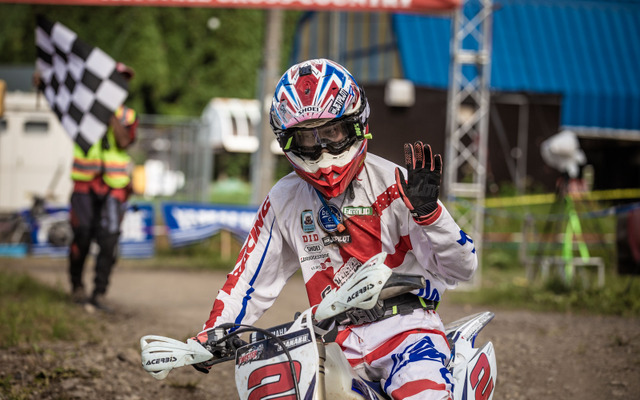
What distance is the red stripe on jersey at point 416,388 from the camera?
3107mm

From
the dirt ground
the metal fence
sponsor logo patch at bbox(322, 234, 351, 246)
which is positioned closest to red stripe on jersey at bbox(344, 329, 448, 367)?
sponsor logo patch at bbox(322, 234, 351, 246)

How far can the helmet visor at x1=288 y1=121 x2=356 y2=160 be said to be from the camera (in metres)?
3.43

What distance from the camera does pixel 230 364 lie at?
6.60 m

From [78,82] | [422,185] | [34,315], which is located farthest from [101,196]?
[422,185]

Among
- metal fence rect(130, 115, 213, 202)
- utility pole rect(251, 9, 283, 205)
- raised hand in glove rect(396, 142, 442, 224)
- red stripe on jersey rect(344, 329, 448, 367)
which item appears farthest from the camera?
metal fence rect(130, 115, 213, 202)

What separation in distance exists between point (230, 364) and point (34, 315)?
231 centimetres

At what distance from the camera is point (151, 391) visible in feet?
18.4

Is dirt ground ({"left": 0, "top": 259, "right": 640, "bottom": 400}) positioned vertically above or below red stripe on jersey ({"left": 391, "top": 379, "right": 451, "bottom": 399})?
below

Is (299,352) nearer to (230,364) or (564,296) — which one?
(230,364)

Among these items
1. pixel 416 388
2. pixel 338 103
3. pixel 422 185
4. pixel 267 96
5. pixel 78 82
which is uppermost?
pixel 267 96

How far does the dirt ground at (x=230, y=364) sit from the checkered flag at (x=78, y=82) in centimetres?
200

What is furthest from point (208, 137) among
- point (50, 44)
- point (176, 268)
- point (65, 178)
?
point (50, 44)

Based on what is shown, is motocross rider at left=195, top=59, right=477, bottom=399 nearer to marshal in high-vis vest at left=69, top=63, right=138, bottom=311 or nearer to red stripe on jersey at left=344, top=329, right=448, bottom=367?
red stripe on jersey at left=344, top=329, right=448, bottom=367

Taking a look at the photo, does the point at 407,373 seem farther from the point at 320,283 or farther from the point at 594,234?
the point at 594,234
